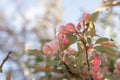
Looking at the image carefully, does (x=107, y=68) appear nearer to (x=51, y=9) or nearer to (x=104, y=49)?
(x=104, y=49)

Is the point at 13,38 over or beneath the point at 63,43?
over

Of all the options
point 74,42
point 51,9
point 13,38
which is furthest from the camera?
point 51,9

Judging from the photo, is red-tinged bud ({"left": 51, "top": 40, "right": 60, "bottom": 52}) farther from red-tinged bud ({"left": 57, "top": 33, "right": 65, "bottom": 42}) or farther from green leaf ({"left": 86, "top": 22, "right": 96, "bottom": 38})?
green leaf ({"left": 86, "top": 22, "right": 96, "bottom": 38})

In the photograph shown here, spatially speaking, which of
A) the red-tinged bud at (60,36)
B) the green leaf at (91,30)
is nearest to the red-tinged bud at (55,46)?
the red-tinged bud at (60,36)

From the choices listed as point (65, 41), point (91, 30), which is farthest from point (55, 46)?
point (91, 30)

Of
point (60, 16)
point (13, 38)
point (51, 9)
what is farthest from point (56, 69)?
point (51, 9)

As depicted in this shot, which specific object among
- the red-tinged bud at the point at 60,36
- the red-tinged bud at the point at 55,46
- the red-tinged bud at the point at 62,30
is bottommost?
the red-tinged bud at the point at 55,46

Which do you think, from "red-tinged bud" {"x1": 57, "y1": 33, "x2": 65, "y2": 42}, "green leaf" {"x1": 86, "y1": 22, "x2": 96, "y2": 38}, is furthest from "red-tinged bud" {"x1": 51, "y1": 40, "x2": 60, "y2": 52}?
"green leaf" {"x1": 86, "y1": 22, "x2": 96, "y2": 38}

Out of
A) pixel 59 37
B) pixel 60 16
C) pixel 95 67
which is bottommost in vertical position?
pixel 95 67

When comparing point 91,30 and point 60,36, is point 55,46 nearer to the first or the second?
point 60,36

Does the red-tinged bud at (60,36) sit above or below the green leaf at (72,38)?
above

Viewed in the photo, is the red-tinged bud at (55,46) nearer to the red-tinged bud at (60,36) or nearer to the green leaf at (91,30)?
the red-tinged bud at (60,36)
